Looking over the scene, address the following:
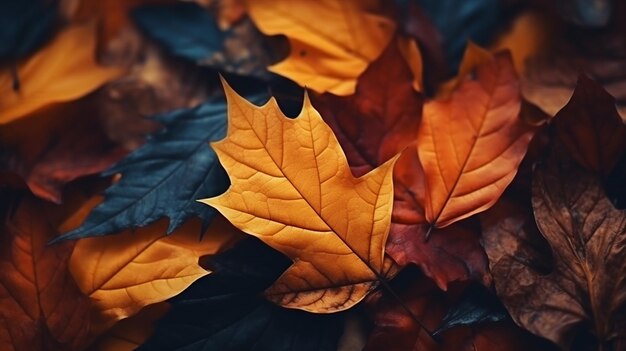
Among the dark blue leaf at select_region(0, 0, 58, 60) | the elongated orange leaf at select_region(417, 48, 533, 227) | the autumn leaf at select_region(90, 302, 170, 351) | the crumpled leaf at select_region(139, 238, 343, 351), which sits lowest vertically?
the autumn leaf at select_region(90, 302, 170, 351)

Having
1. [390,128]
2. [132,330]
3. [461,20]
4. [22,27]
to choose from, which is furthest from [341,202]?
[22,27]

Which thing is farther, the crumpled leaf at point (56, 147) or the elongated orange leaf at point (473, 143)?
the crumpled leaf at point (56, 147)

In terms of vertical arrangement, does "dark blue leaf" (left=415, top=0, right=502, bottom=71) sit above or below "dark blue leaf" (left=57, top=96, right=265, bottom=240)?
above

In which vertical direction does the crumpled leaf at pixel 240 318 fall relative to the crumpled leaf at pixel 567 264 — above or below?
below

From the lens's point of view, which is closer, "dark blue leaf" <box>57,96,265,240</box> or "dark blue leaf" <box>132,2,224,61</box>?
"dark blue leaf" <box>57,96,265,240</box>

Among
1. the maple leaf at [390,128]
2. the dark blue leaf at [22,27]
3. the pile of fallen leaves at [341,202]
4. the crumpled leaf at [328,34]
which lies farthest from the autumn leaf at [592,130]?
the dark blue leaf at [22,27]

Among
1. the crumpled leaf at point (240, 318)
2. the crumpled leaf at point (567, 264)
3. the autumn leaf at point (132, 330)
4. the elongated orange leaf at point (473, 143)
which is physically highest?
the elongated orange leaf at point (473, 143)

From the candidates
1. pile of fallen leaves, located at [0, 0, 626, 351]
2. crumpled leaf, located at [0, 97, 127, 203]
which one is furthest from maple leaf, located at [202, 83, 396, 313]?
crumpled leaf, located at [0, 97, 127, 203]

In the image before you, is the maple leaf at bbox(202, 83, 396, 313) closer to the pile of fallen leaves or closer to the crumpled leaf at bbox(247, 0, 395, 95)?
the pile of fallen leaves

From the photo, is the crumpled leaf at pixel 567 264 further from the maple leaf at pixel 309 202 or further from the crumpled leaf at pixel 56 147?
the crumpled leaf at pixel 56 147
